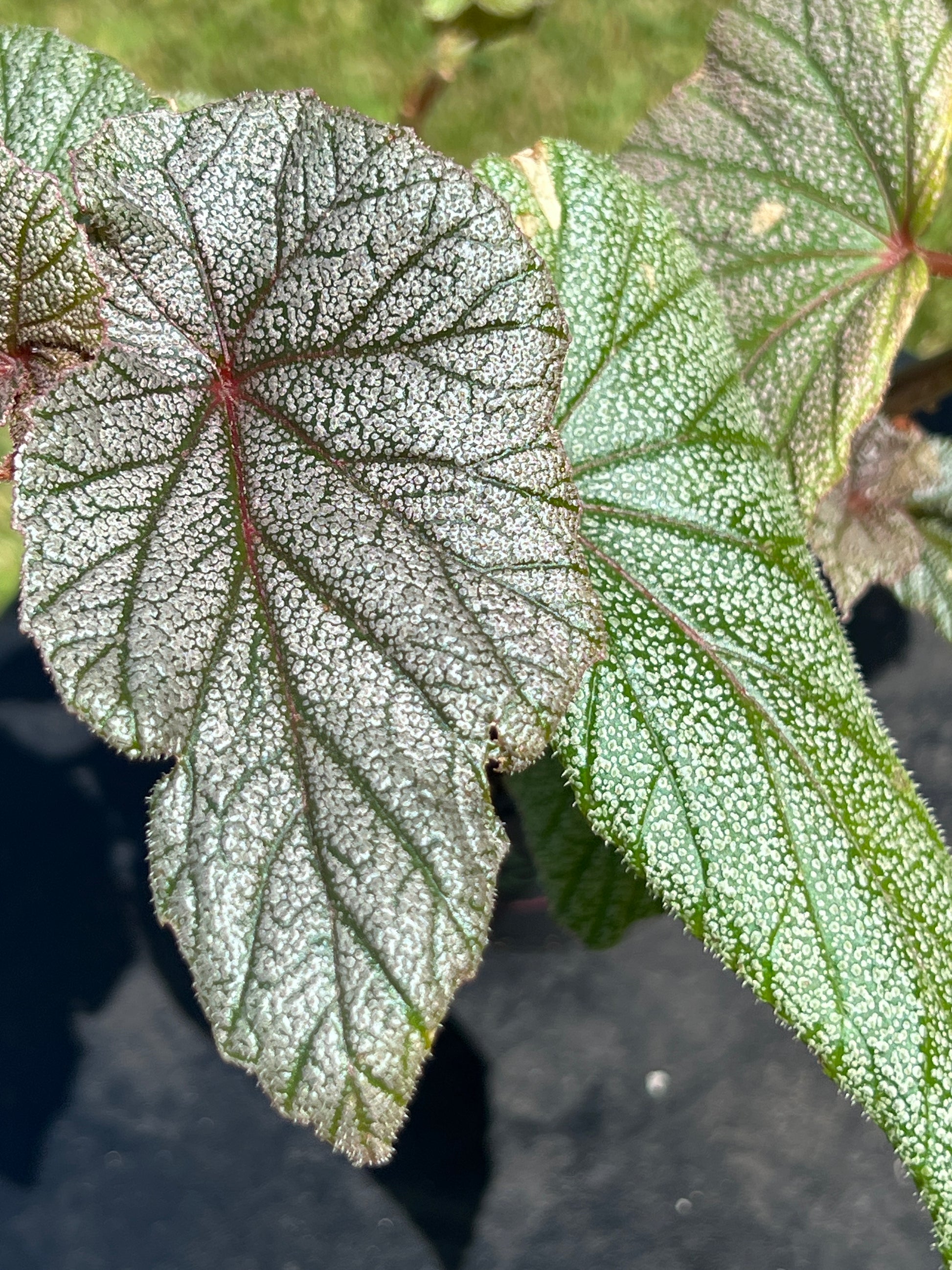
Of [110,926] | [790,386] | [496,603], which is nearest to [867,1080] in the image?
[496,603]

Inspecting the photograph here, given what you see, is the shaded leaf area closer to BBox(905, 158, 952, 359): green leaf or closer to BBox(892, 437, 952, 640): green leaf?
BBox(892, 437, 952, 640): green leaf

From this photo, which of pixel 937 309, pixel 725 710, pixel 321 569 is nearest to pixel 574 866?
pixel 725 710

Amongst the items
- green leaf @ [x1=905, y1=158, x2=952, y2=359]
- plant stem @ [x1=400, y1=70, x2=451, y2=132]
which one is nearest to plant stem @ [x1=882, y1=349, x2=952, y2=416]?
plant stem @ [x1=400, y1=70, x2=451, y2=132]

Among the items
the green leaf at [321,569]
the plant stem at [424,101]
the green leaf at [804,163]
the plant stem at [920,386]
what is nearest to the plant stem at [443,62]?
the plant stem at [424,101]

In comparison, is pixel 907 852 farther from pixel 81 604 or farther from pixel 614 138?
pixel 614 138

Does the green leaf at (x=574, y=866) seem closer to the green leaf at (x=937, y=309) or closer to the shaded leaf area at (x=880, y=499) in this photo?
the shaded leaf area at (x=880, y=499)

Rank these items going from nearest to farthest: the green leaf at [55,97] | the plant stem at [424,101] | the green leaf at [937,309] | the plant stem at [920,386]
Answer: the green leaf at [55,97] → the plant stem at [920,386] → the plant stem at [424,101] → the green leaf at [937,309]

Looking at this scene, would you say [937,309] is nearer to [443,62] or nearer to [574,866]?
[443,62]
